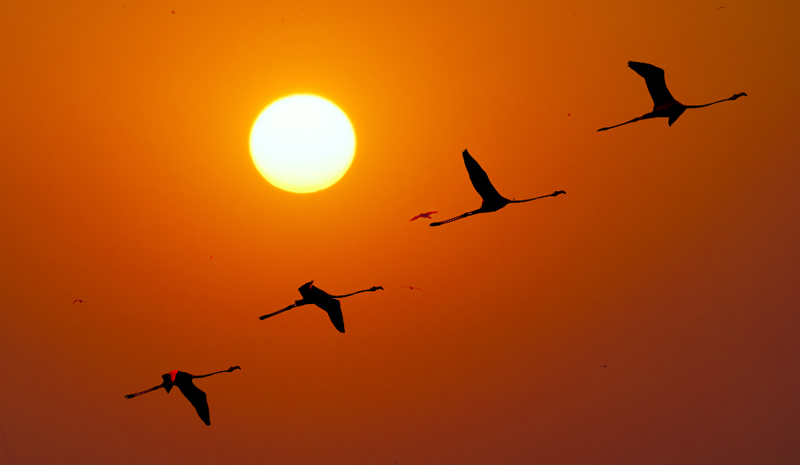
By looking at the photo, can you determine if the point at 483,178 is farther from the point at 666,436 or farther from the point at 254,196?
the point at 666,436

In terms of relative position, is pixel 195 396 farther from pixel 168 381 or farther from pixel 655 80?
pixel 655 80

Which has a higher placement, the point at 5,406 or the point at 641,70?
the point at 641,70

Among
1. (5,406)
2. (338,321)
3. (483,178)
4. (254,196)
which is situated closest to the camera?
(483,178)

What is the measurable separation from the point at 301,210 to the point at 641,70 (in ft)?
19.1

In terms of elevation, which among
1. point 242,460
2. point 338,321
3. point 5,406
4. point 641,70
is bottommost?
point 242,460

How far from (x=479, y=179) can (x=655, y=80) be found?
2.13 m

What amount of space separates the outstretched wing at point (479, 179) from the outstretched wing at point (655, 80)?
1.80 meters

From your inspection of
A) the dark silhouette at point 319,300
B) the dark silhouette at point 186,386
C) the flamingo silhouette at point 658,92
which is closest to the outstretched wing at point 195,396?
the dark silhouette at point 186,386

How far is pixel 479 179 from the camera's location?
509 centimetres

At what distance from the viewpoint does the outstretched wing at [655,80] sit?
5.33 m

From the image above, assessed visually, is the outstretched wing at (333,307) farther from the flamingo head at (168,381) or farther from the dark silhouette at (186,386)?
the flamingo head at (168,381)

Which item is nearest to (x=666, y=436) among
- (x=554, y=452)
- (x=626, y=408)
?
(x=626, y=408)

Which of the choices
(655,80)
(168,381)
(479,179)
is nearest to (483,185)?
(479,179)

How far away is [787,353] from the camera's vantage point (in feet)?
36.9
